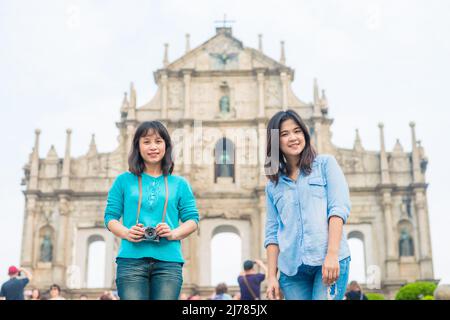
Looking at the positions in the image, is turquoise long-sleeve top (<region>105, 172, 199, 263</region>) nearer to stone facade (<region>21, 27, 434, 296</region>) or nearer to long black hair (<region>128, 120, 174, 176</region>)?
long black hair (<region>128, 120, 174, 176</region>)

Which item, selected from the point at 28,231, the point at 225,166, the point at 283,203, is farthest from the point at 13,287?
the point at 225,166

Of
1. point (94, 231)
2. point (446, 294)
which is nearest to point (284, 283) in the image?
point (446, 294)

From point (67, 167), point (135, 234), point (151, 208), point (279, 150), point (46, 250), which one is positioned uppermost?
point (67, 167)

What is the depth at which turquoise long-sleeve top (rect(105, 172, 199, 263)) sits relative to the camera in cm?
509

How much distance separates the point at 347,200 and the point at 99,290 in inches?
1000

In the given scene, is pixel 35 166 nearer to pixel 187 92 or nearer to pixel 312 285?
pixel 187 92

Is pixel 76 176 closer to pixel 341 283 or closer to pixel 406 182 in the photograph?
pixel 406 182

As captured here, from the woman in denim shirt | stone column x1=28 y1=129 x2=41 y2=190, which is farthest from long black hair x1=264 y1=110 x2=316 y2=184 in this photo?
stone column x1=28 y1=129 x2=41 y2=190

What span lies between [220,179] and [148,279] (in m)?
26.8

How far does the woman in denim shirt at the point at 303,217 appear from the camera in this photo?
479 cm

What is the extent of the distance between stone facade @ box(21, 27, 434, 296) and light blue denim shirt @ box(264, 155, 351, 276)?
2453cm

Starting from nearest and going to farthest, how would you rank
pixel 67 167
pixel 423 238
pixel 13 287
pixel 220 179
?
pixel 13 287
pixel 423 238
pixel 67 167
pixel 220 179

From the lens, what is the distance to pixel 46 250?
101ft

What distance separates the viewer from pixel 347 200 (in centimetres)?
499
